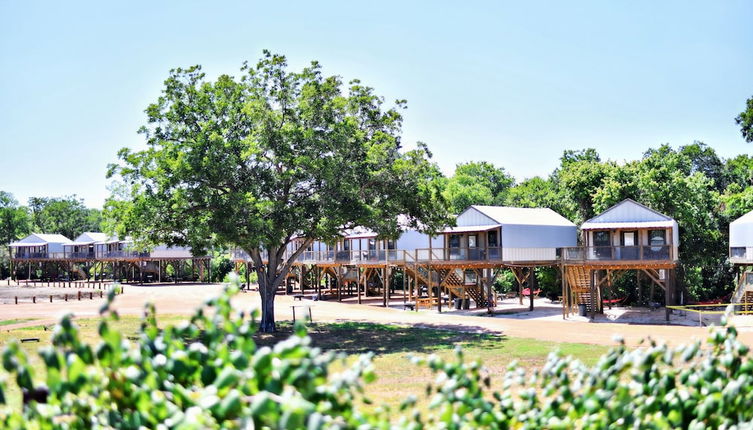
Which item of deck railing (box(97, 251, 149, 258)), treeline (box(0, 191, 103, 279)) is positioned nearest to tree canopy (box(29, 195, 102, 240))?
treeline (box(0, 191, 103, 279))

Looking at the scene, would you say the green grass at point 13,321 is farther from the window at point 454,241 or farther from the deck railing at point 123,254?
the deck railing at point 123,254

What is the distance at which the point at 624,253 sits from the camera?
31656 mm

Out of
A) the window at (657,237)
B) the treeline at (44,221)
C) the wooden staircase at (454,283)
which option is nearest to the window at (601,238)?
the window at (657,237)

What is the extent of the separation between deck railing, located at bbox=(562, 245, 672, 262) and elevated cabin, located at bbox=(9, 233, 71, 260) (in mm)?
73968

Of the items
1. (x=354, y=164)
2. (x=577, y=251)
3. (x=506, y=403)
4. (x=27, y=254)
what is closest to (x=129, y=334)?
(x=354, y=164)

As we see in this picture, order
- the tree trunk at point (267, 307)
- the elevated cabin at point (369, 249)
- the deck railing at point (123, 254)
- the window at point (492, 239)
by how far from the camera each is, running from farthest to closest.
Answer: the deck railing at point (123, 254), the elevated cabin at point (369, 249), the window at point (492, 239), the tree trunk at point (267, 307)

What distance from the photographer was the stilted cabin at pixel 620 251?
1233 inches

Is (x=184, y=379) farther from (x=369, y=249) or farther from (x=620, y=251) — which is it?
(x=369, y=249)

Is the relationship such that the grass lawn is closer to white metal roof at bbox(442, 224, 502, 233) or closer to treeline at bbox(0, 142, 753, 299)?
treeline at bbox(0, 142, 753, 299)

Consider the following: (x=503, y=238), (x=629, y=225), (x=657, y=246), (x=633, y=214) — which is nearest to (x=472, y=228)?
(x=503, y=238)

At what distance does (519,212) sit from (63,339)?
3920 cm

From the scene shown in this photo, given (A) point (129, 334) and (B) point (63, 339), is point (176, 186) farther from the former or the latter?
(B) point (63, 339)

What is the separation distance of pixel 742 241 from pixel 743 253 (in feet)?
3.19

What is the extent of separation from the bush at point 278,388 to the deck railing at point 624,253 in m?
28.0
